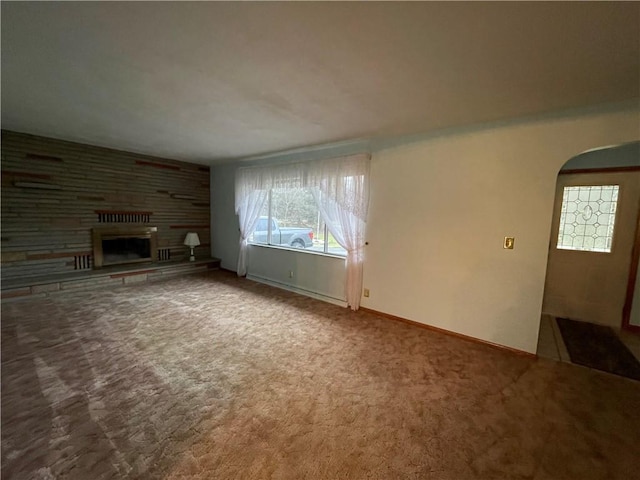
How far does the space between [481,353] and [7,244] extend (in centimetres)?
626

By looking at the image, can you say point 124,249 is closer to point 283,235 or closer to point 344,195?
point 283,235

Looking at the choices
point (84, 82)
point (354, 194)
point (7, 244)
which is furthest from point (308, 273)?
point (7, 244)

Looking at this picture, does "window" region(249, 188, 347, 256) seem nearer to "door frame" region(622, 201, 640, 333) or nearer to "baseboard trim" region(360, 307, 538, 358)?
"baseboard trim" region(360, 307, 538, 358)

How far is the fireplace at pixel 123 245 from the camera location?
14.7 ft

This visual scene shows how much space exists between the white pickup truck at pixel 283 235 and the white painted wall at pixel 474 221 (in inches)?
49.3

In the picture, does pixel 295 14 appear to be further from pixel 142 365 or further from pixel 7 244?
pixel 7 244

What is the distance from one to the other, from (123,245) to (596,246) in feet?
24.3

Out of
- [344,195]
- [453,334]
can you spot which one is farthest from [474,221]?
[344,195]

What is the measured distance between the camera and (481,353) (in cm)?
260

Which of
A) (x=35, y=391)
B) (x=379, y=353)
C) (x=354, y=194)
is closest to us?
→ (x=35, y=391)

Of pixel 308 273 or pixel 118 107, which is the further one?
pixel 308 273

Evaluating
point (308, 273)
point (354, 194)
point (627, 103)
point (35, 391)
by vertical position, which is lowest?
point (35, 391)

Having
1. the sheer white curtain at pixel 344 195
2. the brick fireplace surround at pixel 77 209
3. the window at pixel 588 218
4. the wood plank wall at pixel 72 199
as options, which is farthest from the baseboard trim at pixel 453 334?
the wood plank wall at pixel 72 199

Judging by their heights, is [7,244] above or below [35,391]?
above
